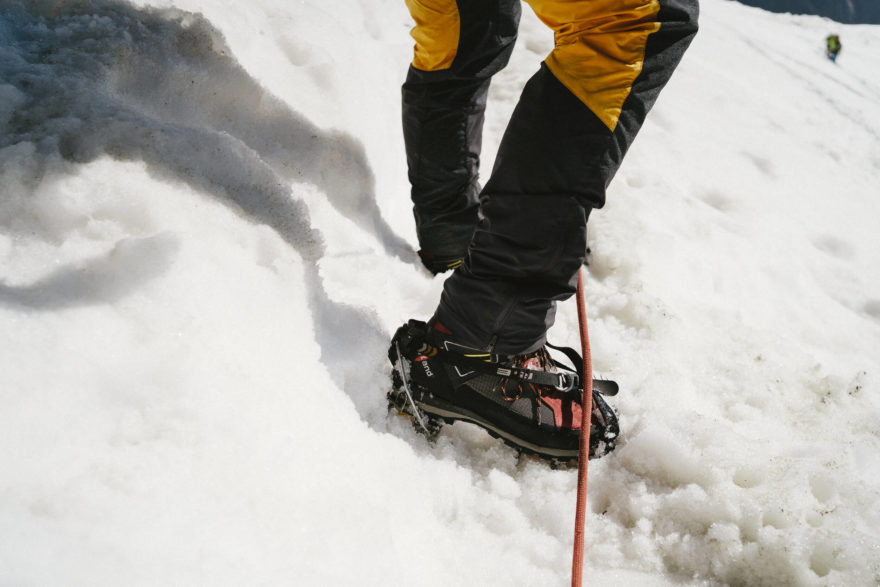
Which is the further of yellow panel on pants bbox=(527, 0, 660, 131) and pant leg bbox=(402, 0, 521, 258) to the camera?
pant leg bbox=(402, 0, 521, 258)

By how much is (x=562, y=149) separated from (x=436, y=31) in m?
0.59

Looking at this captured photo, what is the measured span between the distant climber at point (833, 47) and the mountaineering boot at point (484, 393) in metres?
5.10

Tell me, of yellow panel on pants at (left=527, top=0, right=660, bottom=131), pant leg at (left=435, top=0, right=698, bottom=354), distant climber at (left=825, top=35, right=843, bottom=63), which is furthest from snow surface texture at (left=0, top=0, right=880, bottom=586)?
distant climber at (left=825, top=35, right=843, bottom=63)

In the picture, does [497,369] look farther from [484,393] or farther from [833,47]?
[833,47]

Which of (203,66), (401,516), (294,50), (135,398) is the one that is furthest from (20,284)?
(294,50)

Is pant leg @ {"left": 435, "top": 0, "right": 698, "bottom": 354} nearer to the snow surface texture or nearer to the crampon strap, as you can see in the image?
the crampon strap

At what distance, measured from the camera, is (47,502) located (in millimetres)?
619

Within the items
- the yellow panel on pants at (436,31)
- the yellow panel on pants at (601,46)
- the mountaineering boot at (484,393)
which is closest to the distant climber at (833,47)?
the yellow panel on pants at (436,31)

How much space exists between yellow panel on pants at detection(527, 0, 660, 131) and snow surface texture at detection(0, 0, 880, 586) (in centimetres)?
73

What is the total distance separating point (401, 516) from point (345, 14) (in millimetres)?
2389

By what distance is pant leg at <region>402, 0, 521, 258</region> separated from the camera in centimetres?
124

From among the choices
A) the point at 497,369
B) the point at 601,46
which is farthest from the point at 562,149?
the point at 497,369

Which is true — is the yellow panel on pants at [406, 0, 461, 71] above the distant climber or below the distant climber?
above

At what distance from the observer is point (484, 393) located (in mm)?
1106
